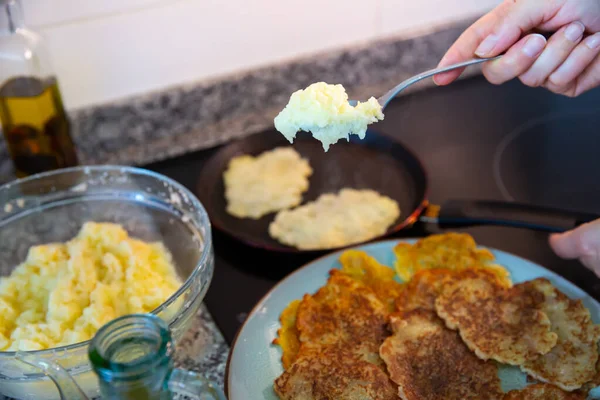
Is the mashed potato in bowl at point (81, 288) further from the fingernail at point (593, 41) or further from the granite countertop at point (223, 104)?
the fingernail at point (593, 41)

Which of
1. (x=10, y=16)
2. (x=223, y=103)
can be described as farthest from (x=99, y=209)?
(x=223, y=103)

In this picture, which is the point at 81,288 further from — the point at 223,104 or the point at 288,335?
the point at 223,104

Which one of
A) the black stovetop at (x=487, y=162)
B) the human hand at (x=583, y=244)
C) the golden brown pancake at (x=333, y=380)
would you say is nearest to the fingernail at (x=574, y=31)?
the human hand at (x=583, y=244)

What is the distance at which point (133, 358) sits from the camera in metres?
0.59

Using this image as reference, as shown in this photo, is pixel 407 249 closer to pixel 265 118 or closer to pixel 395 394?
pixel 395 394

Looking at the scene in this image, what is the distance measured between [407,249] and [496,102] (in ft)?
2.77

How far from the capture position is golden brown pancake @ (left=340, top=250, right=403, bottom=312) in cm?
110

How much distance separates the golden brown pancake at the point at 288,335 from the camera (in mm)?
968

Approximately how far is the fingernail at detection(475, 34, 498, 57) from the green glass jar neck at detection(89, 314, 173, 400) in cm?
72

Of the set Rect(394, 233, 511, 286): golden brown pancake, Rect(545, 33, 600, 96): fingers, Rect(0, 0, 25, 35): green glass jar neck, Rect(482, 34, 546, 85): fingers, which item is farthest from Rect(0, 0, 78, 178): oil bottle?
Rect(545, 33, 600, 96): fingers

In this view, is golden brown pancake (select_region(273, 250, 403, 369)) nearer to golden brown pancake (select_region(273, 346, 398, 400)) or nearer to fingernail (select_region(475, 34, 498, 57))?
golden brown pancake (select_region(273, 346, 398, 400))

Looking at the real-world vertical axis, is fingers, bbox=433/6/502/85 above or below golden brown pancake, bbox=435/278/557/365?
above

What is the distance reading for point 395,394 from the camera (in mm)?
885

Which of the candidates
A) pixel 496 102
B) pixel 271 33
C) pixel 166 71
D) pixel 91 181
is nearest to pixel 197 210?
pixel 91 181
